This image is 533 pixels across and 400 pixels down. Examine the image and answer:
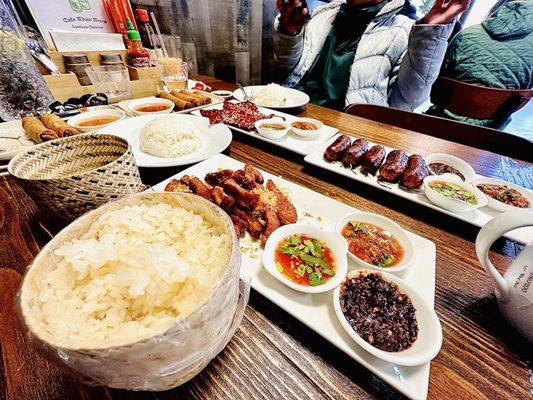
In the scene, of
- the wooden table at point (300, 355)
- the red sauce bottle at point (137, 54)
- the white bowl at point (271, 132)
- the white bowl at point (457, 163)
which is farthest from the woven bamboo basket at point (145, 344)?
the red sauce bottle at point (137, 54)

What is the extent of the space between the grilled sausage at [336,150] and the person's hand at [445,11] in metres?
2.82

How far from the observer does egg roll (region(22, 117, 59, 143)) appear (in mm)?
1696

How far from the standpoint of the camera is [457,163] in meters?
1.99

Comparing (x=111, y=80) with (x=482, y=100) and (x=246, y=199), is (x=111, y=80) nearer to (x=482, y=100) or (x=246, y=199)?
(x=246, y=199)

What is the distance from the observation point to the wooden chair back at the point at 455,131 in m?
2.37

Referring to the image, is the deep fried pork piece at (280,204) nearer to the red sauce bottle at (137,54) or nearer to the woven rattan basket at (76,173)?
the woven rattan basket at (76,173)

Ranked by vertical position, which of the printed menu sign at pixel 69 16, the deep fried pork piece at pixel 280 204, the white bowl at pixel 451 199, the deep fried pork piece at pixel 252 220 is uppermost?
the printed menu sign at pixel 69 16

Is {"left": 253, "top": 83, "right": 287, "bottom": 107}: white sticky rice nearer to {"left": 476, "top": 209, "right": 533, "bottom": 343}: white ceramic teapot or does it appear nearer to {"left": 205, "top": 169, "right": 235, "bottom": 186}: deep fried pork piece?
{"left": 205, "top": 169, "right": 235, "bottom": 186}: deep fried pork piece

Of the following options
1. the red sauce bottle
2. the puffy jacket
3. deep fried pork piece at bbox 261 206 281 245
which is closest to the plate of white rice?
deep fried pork piece at bbox 261 206 281 245

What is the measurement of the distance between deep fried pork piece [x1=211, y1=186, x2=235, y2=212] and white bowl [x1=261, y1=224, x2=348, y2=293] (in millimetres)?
377

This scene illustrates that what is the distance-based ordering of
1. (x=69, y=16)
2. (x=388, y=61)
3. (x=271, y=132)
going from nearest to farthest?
(x=271, y=132)
(x=69, y=16)
(x=388, y=61)

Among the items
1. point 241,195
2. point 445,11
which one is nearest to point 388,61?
point 445,11

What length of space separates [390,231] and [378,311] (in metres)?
0.60

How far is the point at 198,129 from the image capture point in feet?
7.52
